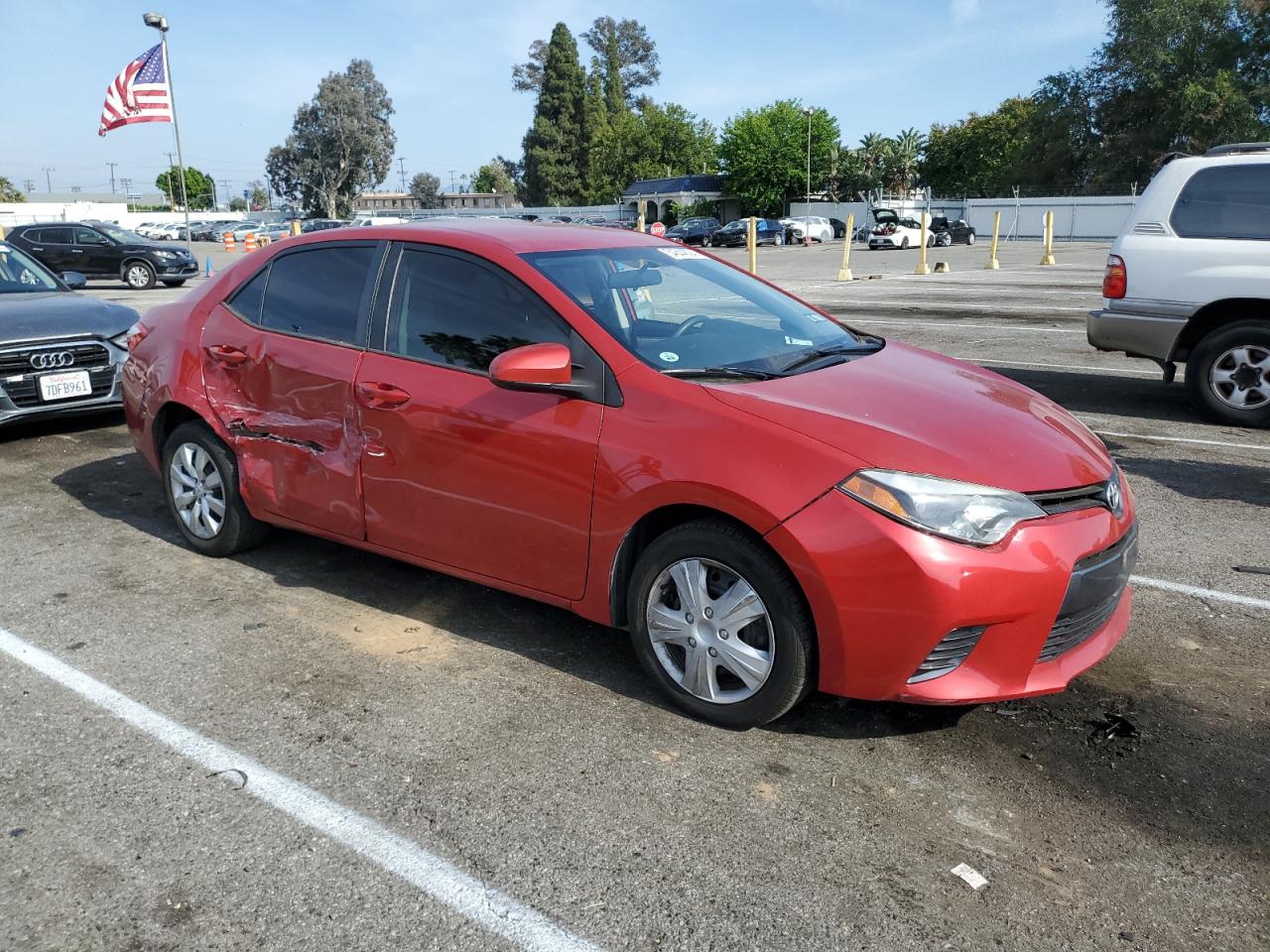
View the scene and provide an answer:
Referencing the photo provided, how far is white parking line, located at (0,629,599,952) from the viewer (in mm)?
2479

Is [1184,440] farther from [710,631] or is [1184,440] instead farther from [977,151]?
[977,151]

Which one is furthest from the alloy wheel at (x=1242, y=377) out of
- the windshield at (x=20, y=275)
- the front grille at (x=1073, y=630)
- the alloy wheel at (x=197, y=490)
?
the windshield at (x=20, y=275)

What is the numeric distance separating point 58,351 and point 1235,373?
339 inches

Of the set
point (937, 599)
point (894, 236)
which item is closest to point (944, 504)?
point (937, 599)

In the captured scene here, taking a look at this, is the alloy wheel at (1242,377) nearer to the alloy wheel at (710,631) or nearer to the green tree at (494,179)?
the alloy wheel at (710,631)

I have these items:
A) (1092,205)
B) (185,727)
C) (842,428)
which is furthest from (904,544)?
(1092,205)

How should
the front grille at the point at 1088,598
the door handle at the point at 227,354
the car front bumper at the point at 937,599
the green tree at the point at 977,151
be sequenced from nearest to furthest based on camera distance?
the car front bumper at the point at 937,599
the front grille at the point at 1088,598
the door handle at the point at 227,354
the green tree at the point at 977,151

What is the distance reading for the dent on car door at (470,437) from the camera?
360 centimetres

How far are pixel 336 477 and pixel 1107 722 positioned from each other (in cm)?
305

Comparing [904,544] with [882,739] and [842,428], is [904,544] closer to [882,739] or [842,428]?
[842,428]

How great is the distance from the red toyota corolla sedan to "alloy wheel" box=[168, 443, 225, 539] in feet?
0.12

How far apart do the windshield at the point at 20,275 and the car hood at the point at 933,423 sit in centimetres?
731

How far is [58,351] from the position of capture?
24.3 feet

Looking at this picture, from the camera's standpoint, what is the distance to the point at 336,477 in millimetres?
4309
